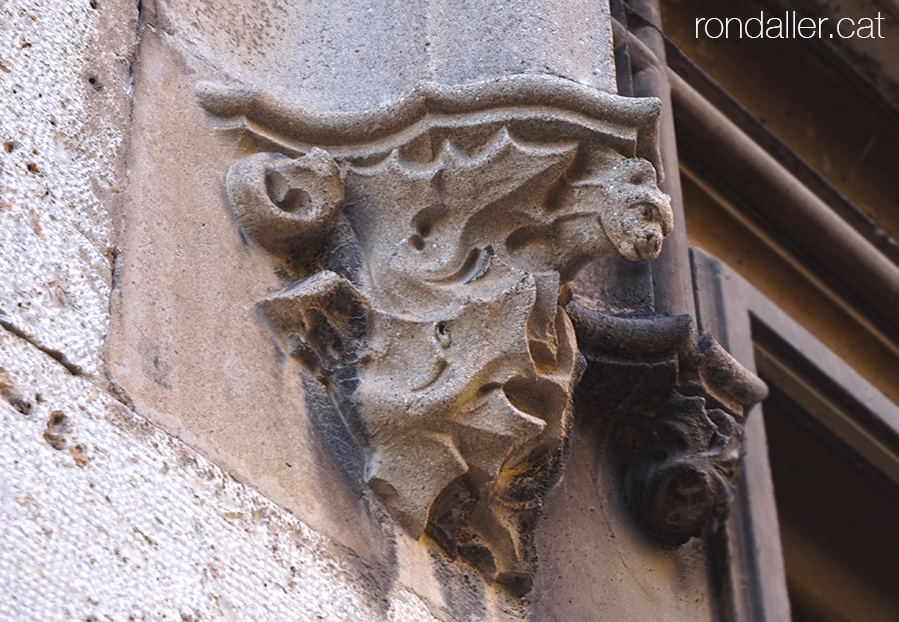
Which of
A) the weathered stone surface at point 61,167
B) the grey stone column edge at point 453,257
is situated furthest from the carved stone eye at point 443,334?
the weathered stone surface at point 61,167

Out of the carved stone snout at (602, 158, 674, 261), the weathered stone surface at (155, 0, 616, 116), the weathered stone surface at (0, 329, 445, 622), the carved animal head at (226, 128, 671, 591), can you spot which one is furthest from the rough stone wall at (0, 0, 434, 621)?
the carved stone snout at (602, 158, 674, 261)

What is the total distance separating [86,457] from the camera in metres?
1.10

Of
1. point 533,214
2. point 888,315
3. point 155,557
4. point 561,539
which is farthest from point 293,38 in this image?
point 888,315

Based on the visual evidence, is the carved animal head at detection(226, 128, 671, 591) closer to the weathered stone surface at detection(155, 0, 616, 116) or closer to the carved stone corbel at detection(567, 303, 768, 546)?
the weathered stone surface at detection(155, 0, 616, 116)

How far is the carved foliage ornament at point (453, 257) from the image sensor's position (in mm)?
1388

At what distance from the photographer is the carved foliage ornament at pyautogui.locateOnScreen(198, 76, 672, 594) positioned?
1388 millimetres

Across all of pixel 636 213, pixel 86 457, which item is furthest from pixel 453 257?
pixel 86 457

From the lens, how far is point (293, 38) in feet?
5.61

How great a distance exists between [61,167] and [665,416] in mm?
917

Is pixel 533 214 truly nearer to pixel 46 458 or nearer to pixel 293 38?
pixel 293 38

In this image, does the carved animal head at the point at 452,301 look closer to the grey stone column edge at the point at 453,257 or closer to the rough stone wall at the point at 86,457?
the grey stone column edge at the point at 453,257

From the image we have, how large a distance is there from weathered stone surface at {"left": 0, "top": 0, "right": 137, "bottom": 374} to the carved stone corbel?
0.66m

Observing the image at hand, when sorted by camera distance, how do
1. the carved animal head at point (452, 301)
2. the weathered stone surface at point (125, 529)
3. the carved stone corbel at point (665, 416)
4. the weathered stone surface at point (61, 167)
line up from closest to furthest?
the weathered stone surface at point (125, 529)
the weathered stone surface at point (61, 167)
the carved animal head at point (452, 301)
the carved stone corbel at point (665, 416)

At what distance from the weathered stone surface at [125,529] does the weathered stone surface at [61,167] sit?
0.17ft
